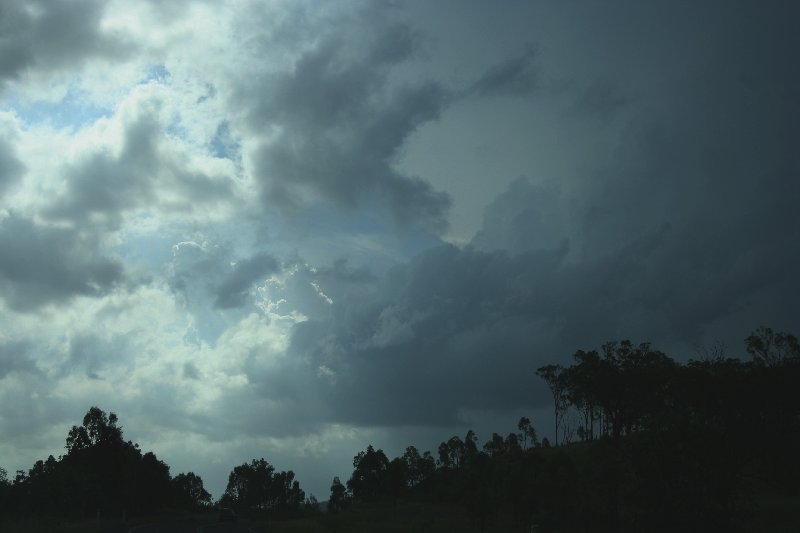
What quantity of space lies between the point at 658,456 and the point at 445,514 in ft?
312

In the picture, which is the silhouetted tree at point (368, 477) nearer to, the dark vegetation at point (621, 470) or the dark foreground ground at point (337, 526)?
the dark vegetation at point (621, 470)

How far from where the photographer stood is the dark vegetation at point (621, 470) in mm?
34031

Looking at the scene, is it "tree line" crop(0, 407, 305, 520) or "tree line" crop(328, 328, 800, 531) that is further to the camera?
"tree line" crop(0, 407, 305, 520)

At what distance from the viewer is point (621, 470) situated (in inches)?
2154

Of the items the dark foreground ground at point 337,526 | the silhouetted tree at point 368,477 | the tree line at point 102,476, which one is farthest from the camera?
the silhouetted tree at point 368,477

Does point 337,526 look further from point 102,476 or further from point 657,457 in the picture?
point 102,476

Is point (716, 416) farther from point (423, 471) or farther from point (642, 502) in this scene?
point (423, 471)

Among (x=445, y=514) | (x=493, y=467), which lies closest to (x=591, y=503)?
(x=493, y=467)

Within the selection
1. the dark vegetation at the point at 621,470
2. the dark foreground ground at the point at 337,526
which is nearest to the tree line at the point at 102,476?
the dark vegetation at the point at 621,470

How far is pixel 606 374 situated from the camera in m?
112

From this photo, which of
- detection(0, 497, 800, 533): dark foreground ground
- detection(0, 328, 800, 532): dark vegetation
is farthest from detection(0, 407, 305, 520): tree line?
detection(0, 497, 800, 533): dark foreground ground

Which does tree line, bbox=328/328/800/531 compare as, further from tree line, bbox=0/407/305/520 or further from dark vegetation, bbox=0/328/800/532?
tree line, bbox=0/407/305/520

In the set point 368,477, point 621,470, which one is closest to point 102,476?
point 368,477

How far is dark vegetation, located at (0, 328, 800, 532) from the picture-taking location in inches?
1340
